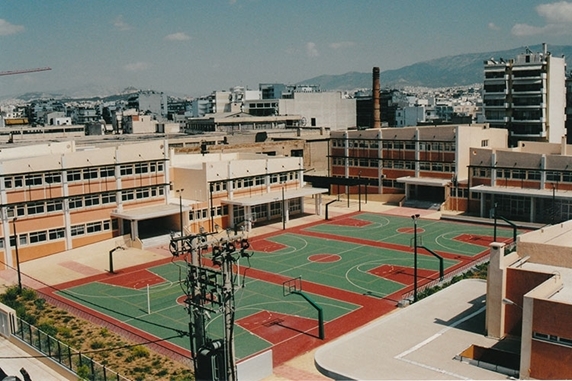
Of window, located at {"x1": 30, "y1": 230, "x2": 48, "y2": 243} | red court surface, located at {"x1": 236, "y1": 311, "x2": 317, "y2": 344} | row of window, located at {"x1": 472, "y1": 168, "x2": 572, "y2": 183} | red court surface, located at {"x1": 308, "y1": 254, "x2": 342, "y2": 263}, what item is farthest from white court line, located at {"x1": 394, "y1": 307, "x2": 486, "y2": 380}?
window, located at {"x1": 30, "y1": 230, "x2": 48, "y2": 243}

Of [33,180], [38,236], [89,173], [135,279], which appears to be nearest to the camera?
[135,279]

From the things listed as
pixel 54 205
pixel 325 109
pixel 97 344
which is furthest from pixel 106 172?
pixel 325 109

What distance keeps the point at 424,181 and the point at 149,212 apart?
2726cm

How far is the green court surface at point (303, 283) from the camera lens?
2912cm

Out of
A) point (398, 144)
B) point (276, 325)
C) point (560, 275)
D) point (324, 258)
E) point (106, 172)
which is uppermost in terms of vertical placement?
point (398, 144)

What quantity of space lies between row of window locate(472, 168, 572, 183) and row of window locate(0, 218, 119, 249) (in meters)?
32.3

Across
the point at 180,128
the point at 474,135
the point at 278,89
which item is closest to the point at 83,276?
the point at 474,135

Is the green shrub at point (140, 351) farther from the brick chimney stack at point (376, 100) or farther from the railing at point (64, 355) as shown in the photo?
the brick chimney stack at point (376, 100)

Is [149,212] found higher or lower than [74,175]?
lower

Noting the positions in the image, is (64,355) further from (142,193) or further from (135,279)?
(142,193)

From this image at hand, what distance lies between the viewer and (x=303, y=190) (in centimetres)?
5662

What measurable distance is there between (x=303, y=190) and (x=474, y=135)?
1790 centimetres

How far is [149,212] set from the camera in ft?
152

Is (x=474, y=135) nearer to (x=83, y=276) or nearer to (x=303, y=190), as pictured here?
(x=303, y=190)
